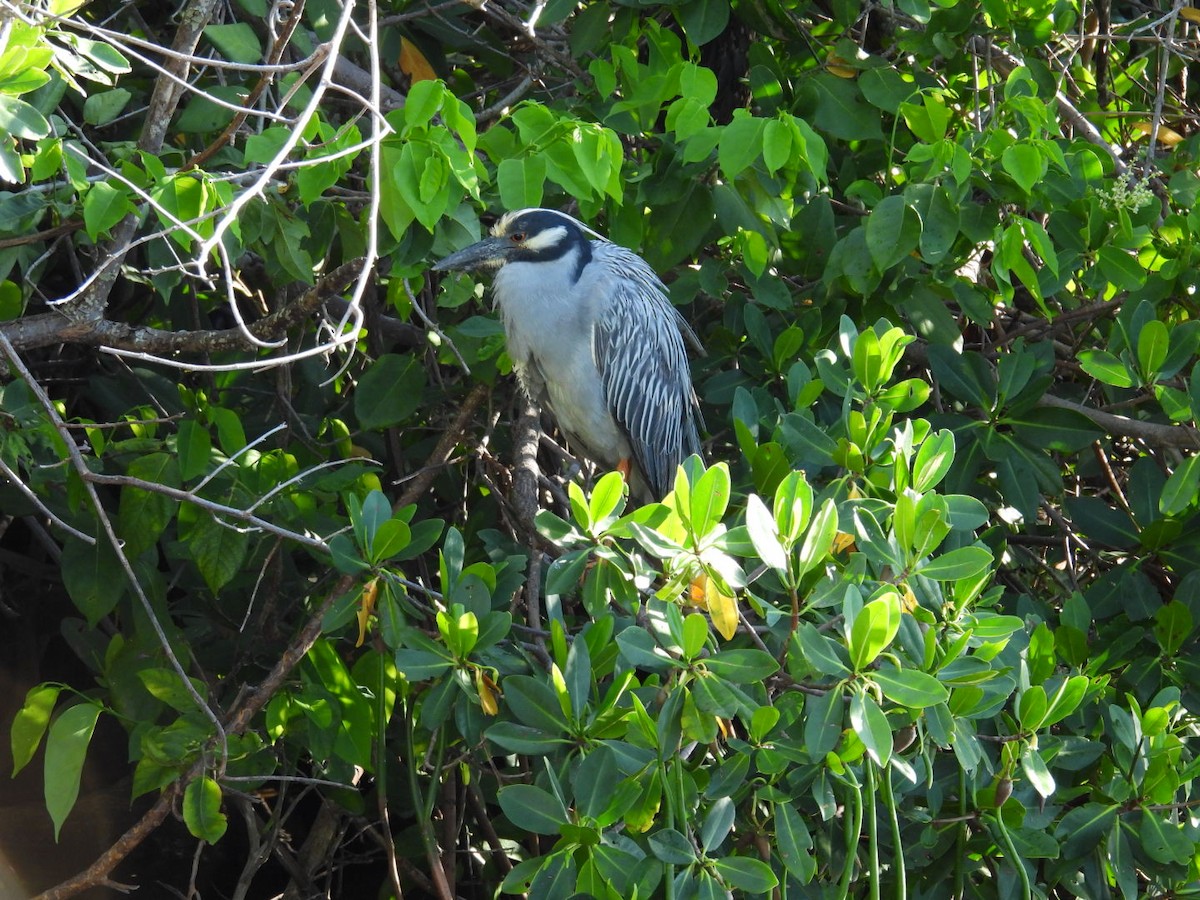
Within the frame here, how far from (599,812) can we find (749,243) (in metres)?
1.29

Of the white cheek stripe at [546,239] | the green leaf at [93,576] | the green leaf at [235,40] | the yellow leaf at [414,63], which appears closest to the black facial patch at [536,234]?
the white cheek stripe at [546,239]

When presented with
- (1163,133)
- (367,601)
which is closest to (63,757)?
(367,601)

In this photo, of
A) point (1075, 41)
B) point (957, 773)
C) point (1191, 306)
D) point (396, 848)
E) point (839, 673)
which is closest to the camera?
point (839, 673)

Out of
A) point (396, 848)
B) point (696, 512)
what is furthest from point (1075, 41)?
point (396, 848)

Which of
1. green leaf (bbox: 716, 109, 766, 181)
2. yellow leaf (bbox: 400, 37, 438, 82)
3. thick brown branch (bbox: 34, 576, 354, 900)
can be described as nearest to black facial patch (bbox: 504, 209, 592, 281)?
yellow leaf (bbox: 400, 37, 438, 82)

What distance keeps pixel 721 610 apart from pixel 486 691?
1.40 feet

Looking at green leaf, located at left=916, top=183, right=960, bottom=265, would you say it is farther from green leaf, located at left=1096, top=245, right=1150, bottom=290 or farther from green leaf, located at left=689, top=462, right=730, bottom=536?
green leaf, located at left=689, top=462, right=730, bottom=536

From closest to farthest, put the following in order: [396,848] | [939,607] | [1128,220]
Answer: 1. [939,607]
2. [1128,220]
3. [396,848]

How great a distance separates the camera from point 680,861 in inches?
64.1

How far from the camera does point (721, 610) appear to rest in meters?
1.69

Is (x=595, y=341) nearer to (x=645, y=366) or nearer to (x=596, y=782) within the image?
(x=645, y=366)

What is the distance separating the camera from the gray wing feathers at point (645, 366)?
11.1 feet

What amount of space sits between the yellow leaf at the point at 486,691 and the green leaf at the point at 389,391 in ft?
3.10

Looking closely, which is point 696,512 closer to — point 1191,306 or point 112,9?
point 1191,306
